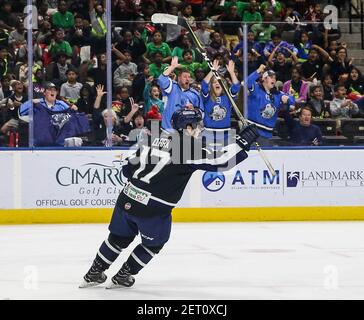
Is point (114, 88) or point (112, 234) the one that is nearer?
point (112, 234)

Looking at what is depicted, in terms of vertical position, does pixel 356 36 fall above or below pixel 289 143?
above

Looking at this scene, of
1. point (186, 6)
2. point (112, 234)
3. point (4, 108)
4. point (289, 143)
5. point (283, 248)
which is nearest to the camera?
point (112, 234)

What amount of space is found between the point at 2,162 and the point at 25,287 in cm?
497

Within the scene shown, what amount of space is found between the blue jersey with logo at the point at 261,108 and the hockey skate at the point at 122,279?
5.55 meters

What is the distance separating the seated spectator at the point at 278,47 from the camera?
536 inches

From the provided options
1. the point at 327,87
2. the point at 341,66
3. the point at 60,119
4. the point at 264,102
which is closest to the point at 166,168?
the point at 60,119

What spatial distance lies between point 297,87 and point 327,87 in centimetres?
44

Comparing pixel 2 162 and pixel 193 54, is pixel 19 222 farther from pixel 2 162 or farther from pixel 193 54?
pixel 193 54

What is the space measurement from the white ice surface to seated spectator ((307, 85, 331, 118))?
1.44 m

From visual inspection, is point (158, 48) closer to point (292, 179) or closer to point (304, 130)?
point (304, 130)

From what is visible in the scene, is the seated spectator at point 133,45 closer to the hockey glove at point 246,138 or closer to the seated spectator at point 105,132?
the seated spectator at point 105,132

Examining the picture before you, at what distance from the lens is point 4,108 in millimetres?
12594

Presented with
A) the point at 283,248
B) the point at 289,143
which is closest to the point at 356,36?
the point at 289,143

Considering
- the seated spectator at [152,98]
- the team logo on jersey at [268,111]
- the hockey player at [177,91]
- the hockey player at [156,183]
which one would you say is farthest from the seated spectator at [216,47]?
the hockey player at [156,183]
